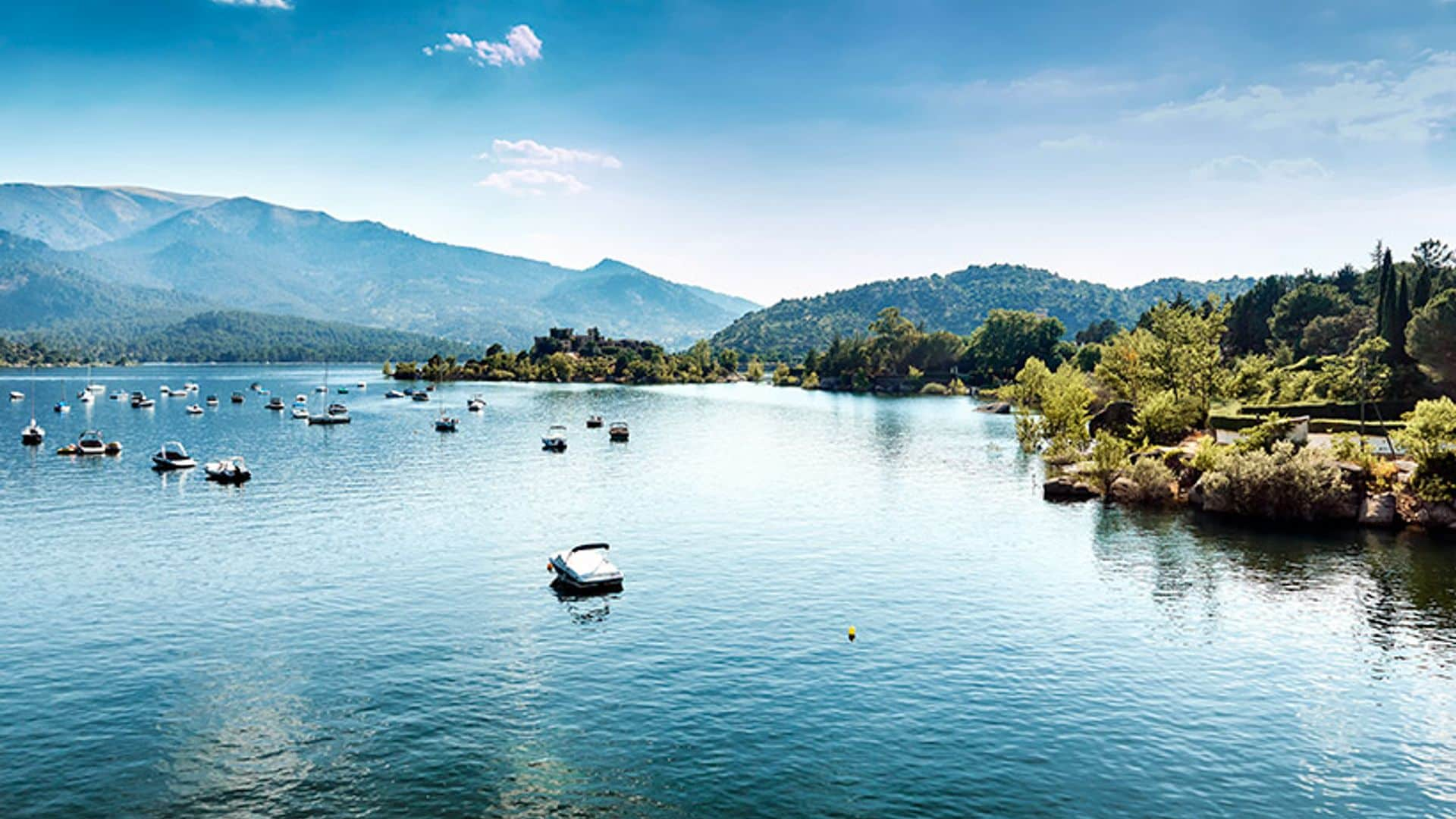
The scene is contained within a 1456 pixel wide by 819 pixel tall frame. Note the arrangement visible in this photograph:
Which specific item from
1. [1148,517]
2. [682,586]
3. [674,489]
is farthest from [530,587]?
[1148,517]

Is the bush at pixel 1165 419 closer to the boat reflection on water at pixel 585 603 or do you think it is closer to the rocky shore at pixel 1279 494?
the rocky shore at pixel 1279 494

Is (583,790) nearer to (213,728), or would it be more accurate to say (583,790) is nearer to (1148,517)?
(213,728)

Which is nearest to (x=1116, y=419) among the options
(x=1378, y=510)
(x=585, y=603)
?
(x=1378, y=510)

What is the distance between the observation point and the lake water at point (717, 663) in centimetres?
3116

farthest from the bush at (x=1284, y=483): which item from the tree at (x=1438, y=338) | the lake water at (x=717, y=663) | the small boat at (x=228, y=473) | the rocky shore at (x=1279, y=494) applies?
the small boat at (x=228, y=473)

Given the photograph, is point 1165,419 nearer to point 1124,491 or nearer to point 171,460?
point 1124,491

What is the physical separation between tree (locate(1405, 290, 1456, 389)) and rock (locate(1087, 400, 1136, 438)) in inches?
1612

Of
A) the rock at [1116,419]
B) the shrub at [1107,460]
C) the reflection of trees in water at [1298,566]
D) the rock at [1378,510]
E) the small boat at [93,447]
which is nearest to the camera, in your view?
the reflection of trees in water at [1298,566]

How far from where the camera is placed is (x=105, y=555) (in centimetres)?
6469

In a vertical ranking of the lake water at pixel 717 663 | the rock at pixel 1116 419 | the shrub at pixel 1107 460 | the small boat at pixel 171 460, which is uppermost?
the rock at pixel 1116 419

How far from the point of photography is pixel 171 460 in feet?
363

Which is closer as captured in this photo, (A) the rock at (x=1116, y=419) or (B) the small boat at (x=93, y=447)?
(A) the rock at (x=1116, y=419)

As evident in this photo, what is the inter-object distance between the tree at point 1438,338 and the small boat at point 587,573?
4604 inches

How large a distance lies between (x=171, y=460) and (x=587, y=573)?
8299 cm
